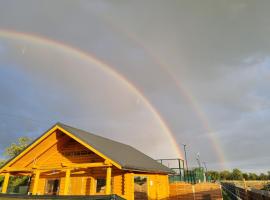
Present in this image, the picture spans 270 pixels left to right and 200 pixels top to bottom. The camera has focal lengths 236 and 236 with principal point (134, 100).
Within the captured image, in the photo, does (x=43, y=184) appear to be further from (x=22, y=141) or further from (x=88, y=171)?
(x=22, y=141)

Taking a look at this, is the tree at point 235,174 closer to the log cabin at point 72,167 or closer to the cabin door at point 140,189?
the cabin door at point 140,189

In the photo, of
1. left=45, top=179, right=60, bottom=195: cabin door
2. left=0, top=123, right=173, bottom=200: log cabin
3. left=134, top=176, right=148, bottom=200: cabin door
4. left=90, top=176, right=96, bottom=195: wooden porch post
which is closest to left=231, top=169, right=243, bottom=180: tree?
left=134, top=176, right=148, bottom=200: cabin door

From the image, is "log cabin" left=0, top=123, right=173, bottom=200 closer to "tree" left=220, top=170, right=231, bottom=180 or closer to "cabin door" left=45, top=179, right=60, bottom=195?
"cabin door" left=45, top=179, right=60, bottom=195

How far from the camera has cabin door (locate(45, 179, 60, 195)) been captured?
16250 mm

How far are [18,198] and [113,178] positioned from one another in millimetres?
9363

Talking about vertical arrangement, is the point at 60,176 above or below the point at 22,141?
below

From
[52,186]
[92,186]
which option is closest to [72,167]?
[92,186]

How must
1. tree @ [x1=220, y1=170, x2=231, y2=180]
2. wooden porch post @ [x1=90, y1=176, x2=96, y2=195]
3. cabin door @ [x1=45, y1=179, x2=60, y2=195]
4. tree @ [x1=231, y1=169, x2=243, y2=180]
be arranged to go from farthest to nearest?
1. tree @ [x1=220, y1=170, x2=231, y2=180]
2. tree @ [x1=231, y1=169, x2=243, y2=180]
3. cabin door @ [x1=45, y1=179, x2=60, y2=195]
4. wooden porch post @ [x1=90, y1=176, x2=96, y2=195]

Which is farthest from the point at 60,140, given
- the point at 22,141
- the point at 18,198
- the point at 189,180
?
the point at 22,141

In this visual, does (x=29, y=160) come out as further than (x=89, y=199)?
Yes

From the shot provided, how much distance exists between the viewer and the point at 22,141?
41250mm

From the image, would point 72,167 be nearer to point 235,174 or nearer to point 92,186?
point 92,186

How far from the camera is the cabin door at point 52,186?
16.2m

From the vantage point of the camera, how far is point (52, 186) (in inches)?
648
